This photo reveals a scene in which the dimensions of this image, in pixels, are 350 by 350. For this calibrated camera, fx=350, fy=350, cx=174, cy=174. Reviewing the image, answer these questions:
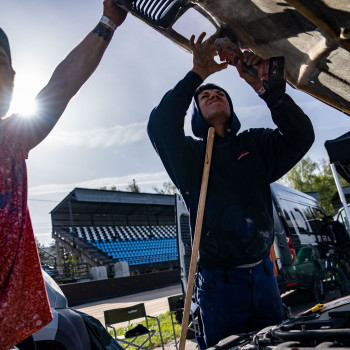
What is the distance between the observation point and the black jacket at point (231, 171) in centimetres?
175

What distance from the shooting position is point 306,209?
9.27m

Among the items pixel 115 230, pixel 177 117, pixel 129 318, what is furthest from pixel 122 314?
pixel 115 230

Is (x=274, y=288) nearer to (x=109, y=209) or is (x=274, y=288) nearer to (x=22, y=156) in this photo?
(x=22, y=156)

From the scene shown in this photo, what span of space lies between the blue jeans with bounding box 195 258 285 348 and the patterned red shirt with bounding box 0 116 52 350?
794mm

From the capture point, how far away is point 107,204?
2184 cm

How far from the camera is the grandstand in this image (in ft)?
70.8

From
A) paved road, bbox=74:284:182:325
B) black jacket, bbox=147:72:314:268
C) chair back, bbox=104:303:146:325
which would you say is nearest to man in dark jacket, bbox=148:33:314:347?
black jacket, bbox=147:72:314:268

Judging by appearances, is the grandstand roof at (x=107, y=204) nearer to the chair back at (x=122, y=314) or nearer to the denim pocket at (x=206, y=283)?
the chair back at (x=122, y=314)

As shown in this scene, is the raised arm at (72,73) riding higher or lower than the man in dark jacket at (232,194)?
higher

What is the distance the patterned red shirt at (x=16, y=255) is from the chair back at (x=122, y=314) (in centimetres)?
417

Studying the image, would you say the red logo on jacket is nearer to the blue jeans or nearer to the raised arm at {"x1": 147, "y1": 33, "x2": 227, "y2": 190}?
the raised arm at {"x1": 147, "y1": 33, "x2": 227, "y2": 190}

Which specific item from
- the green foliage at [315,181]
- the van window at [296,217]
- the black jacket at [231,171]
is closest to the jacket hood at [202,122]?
the black jacket at [231,171]

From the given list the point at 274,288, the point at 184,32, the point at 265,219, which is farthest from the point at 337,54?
the point at 274,288

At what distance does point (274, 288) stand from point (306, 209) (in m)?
8.06
